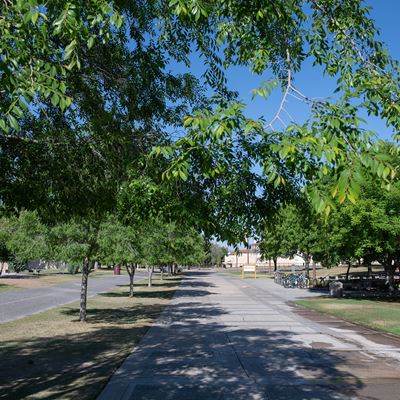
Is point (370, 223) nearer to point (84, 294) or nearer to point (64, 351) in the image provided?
point (84, 294)

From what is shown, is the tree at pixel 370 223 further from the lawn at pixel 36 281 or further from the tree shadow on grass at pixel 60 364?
the lawn at pixel 36 281

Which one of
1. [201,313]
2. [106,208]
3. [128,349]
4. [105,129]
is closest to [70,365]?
[128,349]

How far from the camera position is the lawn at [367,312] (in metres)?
16.0

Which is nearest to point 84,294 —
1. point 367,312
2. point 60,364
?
point 60,364

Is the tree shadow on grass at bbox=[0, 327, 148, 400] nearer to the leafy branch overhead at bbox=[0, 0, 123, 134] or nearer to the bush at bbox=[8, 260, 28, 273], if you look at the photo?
the leafy branch overhead at bbox=[0, 0, 123, 134]

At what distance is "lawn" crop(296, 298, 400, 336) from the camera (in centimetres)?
1598

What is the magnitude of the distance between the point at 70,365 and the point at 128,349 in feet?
6.58

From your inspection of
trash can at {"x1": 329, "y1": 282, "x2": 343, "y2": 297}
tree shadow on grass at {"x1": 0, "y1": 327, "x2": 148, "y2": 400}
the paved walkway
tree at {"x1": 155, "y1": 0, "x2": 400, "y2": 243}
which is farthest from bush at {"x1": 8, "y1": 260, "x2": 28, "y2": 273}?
tree at {"x1": 155, "y1": 0, "x2": 400, "y2": 243}

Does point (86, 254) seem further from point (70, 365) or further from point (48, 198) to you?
point (48, 198)

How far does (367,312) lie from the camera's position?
1995 cm

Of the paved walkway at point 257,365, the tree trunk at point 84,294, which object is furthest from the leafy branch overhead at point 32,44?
the tree trunk at point 84,294

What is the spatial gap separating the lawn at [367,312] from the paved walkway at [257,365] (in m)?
1.33

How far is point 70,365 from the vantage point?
9680 millimetres

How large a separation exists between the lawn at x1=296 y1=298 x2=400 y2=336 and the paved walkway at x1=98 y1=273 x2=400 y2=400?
1.33 m
